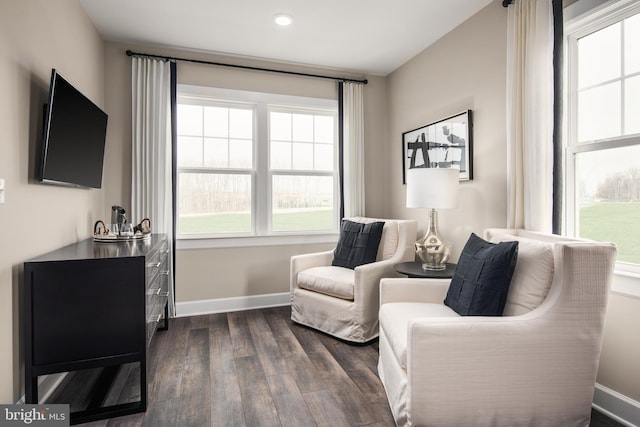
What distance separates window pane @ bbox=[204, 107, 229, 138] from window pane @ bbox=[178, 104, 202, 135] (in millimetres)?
69

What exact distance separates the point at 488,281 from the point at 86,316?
209 cm

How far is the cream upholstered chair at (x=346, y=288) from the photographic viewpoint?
2.78 metres

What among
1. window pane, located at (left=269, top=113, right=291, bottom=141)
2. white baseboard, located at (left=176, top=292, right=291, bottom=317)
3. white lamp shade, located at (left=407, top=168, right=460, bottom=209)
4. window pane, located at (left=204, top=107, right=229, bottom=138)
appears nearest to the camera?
white lamp shade, located at (left=407, top=168, right=460, bottom=209)

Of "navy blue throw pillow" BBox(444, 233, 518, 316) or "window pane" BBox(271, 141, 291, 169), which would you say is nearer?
"navy blue throw pillow" BBox(444, 233, 518, 316)

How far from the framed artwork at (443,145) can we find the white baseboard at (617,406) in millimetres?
1650

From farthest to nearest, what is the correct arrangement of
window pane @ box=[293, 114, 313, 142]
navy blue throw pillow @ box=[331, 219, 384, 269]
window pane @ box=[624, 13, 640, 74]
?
window pane @ box=[293, 114, 313, 142]
navy blue throw pillow @ box=[331, 219, 384, 269]
window pane @ box=[624, 13, 640, 74]

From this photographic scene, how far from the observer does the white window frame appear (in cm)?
182

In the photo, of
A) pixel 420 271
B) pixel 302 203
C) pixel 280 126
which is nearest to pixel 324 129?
pixel 280 126

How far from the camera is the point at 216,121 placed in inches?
143

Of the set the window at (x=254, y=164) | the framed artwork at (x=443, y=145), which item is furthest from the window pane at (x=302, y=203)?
the framed artwork at (x=443, y=145)

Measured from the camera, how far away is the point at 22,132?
6.02 ft

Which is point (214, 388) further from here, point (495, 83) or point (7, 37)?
point (495, 83)

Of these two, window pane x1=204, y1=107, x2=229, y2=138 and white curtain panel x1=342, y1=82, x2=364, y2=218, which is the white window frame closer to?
white curtain panel x1=342, y1=82, x2=364, y2=218

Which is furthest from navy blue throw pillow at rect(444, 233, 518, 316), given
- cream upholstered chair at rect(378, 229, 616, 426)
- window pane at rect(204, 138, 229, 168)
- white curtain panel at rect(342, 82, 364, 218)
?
window pane at rect(204, 138, 229, 168)
